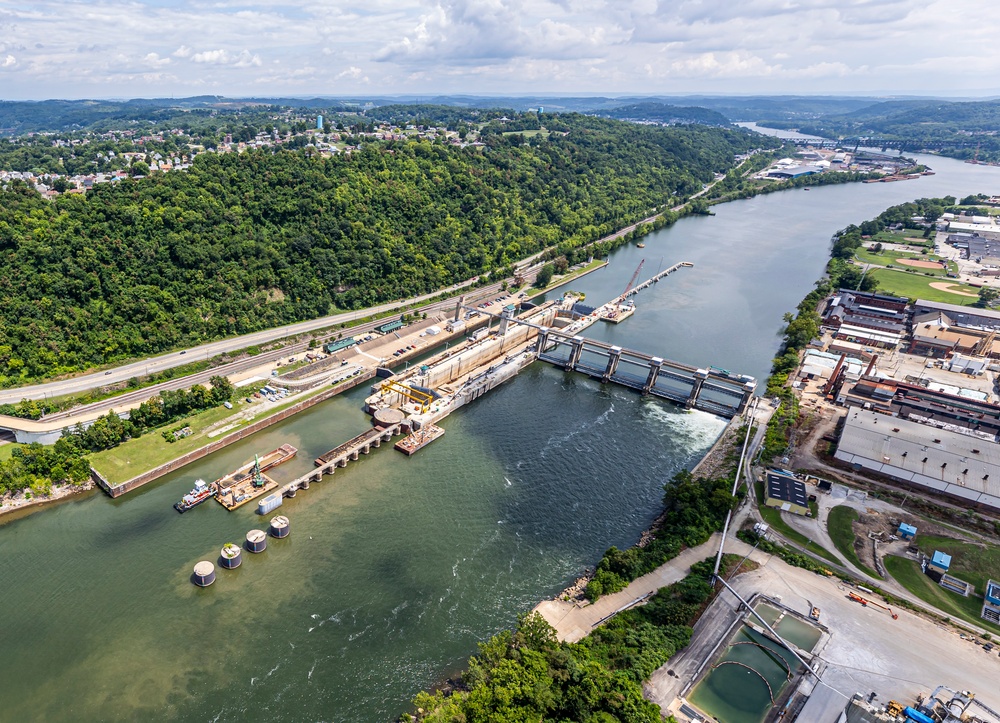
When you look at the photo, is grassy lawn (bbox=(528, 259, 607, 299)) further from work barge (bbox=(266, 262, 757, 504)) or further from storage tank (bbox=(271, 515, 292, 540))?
storage tank (bbox=(271, 515, 292, 540))

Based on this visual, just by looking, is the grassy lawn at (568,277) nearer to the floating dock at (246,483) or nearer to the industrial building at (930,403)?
the industrial building at (930,403)

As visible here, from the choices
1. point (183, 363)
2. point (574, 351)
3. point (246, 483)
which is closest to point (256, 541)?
point (246, 483)

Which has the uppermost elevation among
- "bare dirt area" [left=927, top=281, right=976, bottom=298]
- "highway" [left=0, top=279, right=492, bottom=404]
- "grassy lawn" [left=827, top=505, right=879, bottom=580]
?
"highway" [left=0, top=279, right=492, bottom=404]

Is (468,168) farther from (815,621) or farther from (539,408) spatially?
(815,621)

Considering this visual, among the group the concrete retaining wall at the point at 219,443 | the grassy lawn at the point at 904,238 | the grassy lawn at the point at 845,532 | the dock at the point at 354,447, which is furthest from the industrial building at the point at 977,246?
the concrete retaining wall at the point at 219,443

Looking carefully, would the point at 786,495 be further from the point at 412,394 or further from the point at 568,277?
the point at 568,277

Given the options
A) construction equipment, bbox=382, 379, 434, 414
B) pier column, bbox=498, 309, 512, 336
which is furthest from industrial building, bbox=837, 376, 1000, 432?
construction equipment, bbox=382, 379, 434, 414

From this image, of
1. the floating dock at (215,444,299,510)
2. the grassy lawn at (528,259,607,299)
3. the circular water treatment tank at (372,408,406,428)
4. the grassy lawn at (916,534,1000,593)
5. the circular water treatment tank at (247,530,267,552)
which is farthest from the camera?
the grassy lawn at (528,259,607,299)
